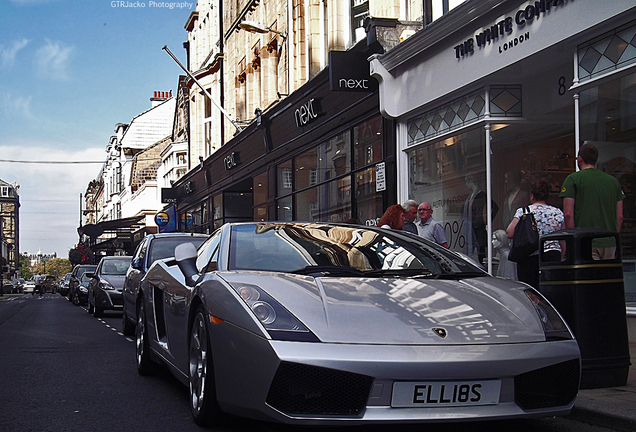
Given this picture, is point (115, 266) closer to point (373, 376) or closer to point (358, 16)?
point (358, 16)

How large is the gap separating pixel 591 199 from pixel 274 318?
3.89m

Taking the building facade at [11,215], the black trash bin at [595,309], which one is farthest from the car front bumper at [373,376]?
the building facade at [11,215]

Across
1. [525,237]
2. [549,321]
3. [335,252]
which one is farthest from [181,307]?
[525,237]

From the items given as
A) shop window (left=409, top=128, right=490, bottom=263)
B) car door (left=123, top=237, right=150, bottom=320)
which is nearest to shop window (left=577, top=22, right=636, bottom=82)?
shop window (left=409, top=128, right=490, bottom=263)

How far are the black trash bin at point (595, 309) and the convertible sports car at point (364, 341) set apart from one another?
0.84 m

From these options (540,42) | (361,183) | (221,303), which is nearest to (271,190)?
(361,183)

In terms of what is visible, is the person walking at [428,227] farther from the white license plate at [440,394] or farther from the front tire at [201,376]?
the white license plate at [440,394]

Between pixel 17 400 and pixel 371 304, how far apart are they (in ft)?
10.4

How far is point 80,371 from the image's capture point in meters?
7.37

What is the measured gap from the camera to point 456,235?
12094mm

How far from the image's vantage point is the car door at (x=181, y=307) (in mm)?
5066

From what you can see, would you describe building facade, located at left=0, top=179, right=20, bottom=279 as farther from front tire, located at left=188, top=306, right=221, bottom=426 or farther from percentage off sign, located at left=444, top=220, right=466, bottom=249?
front tire, located at left=188, top=306, right=221, bottom=426

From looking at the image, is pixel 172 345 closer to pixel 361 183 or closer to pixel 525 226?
pixel 525 226

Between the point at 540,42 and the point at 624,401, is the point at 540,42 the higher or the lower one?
the higher one
